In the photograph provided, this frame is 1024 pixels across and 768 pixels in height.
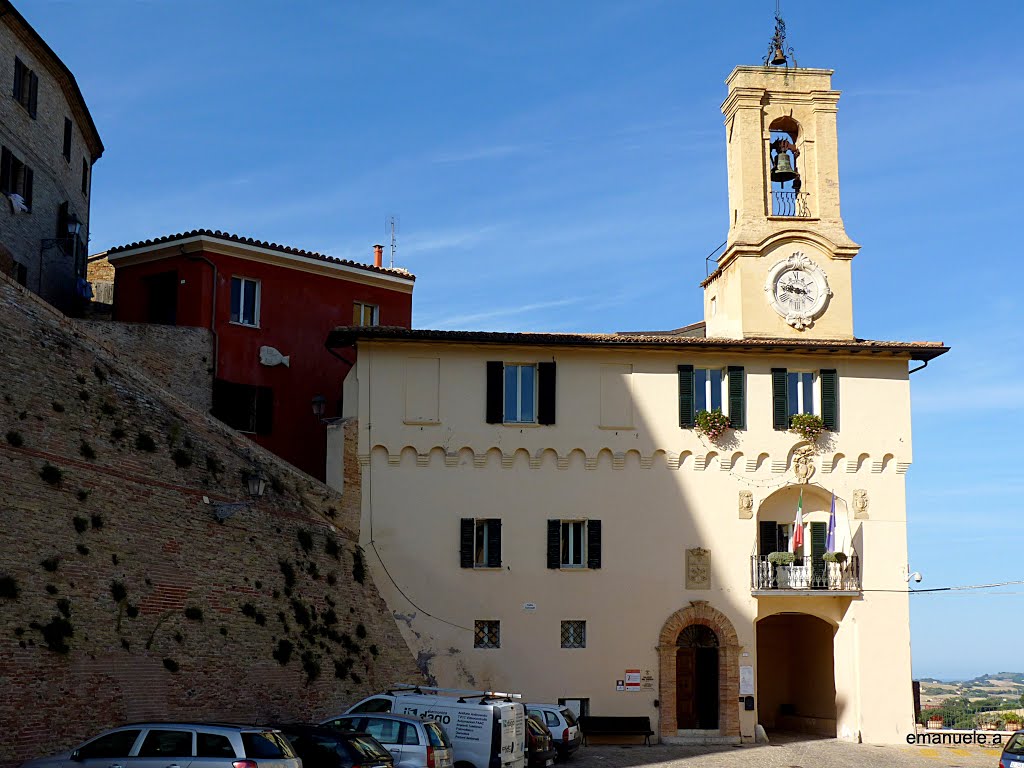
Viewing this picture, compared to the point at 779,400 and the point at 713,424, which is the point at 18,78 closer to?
the point at 713,424

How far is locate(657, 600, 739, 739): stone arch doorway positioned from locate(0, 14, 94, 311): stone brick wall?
64.1 feet

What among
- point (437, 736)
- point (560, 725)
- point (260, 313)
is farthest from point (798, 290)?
point (437, 736)

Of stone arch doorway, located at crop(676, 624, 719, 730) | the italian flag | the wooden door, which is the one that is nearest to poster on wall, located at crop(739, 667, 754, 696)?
stone arch doorway, located at crop(676, 624, 719, 730)

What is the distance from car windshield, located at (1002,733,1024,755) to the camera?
2231cm

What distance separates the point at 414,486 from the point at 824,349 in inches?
464

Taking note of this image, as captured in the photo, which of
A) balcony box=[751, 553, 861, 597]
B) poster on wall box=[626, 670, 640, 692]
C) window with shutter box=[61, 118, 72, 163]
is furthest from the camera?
window with shutter box=[61, 118, 72, 163]

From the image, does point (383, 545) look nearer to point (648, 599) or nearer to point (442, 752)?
point (648, 599)

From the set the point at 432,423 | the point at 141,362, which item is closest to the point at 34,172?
the point at 141,362

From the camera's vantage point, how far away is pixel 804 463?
1359 inches

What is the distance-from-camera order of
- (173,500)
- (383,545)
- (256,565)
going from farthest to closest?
(383,545) → (256,565) → (173,500)

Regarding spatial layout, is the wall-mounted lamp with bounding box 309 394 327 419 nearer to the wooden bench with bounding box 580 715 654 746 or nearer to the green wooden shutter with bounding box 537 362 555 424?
the green wooden shutter with bounding box 537 362 555 424

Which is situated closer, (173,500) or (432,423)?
(173,500)

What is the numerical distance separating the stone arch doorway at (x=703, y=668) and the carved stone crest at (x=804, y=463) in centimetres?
440

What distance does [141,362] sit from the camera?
31750mm
